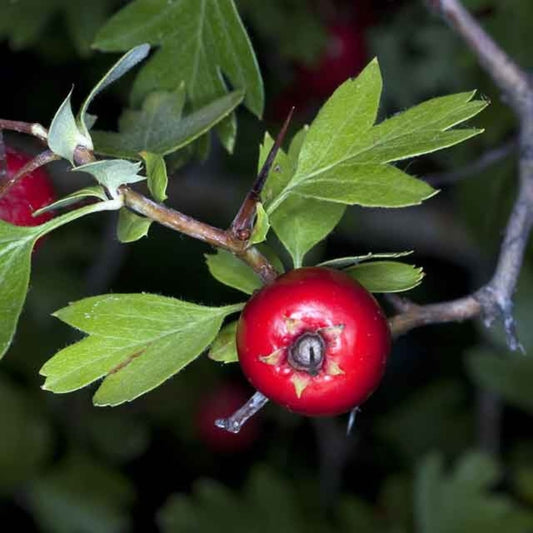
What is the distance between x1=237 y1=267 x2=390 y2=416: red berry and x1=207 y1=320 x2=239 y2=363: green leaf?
13 centimetres

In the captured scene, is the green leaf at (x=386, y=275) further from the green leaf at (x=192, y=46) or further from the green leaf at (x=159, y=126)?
the green leaf at (x=192, y=46)

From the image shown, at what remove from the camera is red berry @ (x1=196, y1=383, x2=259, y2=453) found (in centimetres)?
351

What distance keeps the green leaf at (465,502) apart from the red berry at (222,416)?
0.77 meters

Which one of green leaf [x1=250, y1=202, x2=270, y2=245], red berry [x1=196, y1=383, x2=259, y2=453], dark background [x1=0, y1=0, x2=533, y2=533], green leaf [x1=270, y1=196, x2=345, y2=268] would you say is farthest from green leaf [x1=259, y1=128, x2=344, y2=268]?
red berry [x1=196, y1=383, x2=259, y2=453]

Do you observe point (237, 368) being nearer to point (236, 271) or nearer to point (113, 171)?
point (236, 271)

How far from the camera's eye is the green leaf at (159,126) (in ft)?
4.82

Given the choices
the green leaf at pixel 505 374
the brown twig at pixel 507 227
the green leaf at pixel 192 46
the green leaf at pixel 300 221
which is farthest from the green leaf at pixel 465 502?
the green leaf at pixel 300 221

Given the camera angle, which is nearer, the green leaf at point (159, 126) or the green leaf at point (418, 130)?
the green leaf at point (418, 130)

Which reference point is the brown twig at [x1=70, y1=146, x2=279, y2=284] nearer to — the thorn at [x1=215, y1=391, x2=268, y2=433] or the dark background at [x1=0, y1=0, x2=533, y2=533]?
the thorn at [x1=215, y1=391, x2=268, y2=433]

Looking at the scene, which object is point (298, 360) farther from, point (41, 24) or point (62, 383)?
point (41, 24)

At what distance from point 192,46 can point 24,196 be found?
51 cm

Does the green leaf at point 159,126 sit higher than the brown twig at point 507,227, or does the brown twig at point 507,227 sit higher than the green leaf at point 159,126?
the green leaf at point 159,126

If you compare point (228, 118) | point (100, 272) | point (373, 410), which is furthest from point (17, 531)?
point (228, 118)

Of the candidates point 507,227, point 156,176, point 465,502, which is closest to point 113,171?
point 156,176
